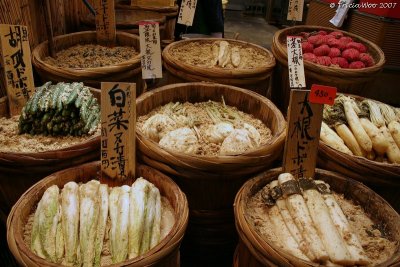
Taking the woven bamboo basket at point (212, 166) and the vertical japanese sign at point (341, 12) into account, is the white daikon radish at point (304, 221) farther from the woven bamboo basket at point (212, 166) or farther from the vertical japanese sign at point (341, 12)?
the vertical japanese sign at point (341, 12)

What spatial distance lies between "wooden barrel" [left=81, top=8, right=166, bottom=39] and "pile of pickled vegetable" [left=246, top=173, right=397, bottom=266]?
291cm

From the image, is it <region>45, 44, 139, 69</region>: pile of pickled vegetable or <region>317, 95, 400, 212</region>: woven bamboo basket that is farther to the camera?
<region>45, 44, 139, 69</region>: pile of pickled vegetable

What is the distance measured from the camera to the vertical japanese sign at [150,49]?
3164mm

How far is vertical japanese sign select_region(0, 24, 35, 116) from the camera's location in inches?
108

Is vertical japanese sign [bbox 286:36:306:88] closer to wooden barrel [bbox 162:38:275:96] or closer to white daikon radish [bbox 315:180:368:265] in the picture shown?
wooden barrel [bbox 162:38:275:96]

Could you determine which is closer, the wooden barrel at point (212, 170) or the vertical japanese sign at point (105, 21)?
the wooden barrel at point (212, 170)

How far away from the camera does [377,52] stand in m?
4.31

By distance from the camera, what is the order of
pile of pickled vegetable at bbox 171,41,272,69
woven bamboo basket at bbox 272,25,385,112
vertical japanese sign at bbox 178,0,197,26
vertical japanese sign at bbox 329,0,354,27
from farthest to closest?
1. vertical japanese sign at bbox 329,0,354,27
2. vertical japanese sign at bbox 178,0,197,26
3. pile of pickled vegetable at bbox 171,41,272,69
4. woven bamboo basket at bbox 272,25,385,112

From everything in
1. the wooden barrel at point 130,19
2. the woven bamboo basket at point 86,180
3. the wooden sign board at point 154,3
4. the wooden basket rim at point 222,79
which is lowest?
the woven bamboo basket at point 86,180

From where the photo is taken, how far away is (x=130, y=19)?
5086mm

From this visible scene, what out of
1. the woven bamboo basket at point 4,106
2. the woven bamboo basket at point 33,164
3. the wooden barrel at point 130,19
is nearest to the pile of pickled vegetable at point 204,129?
the woven bamboo basket at point 33,164

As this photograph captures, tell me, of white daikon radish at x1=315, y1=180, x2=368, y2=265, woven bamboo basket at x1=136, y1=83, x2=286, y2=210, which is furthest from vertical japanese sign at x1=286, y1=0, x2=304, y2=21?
white daikon radish at x1=315, y1=180, x2=368, y2=265

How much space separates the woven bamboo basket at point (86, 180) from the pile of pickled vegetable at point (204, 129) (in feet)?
0.95

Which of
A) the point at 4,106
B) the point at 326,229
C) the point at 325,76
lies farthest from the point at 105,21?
the point at 326,229
